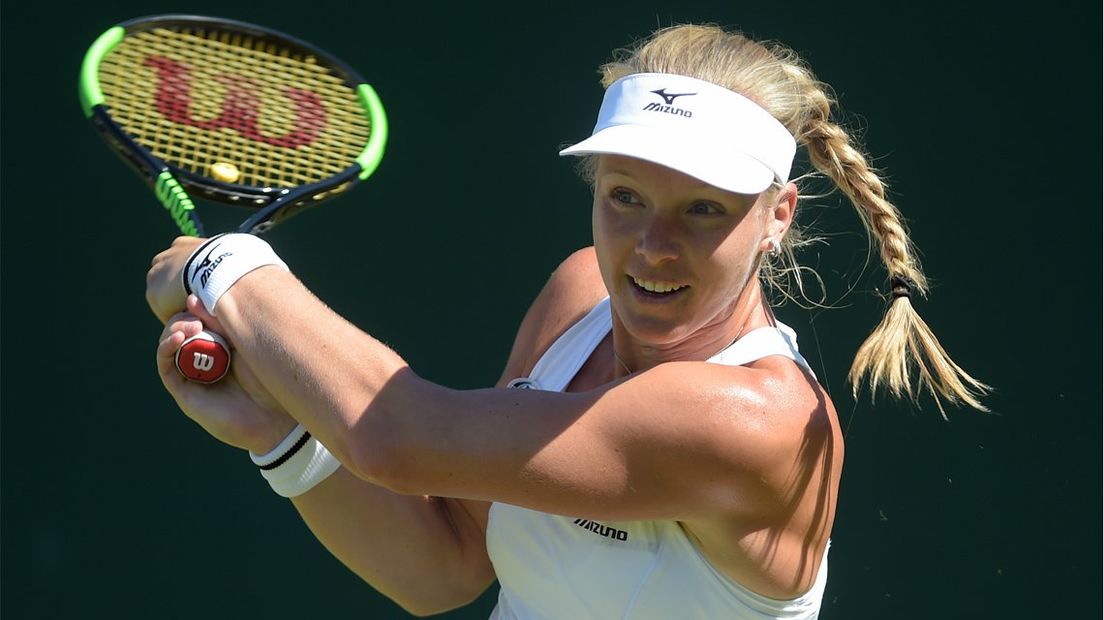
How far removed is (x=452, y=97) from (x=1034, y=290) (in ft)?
4.42

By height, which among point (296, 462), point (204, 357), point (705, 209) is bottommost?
point (296, 462)

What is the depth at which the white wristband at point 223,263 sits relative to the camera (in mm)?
1872

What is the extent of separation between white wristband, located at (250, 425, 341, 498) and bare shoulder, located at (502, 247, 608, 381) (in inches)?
12.4

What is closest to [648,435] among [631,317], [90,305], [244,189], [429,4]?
[631,317]

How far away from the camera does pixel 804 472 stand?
182cm

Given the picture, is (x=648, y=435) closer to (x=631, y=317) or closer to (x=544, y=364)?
(x=631, y=317)

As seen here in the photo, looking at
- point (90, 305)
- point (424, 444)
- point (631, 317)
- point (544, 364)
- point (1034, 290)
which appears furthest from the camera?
point (90, 305)

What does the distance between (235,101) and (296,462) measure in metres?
0.69

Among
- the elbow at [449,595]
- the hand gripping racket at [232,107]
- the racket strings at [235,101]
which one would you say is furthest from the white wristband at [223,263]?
the elbow at [449,595]

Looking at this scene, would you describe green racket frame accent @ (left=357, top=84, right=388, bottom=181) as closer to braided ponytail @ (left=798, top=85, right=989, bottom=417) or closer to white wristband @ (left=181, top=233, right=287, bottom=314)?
white wristband @ (left=181, top=233, right=287, bottom=314)

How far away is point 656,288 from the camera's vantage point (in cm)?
187

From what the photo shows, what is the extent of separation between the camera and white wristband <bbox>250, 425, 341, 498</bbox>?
6.91 feet

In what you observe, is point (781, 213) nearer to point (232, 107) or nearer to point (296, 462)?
point (296, 462)

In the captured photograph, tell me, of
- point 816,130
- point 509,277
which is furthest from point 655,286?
point 509,277
